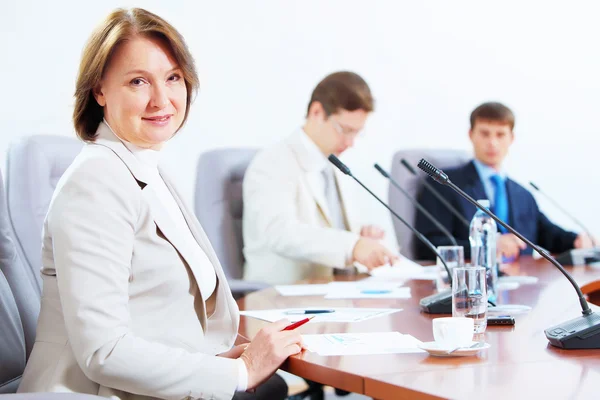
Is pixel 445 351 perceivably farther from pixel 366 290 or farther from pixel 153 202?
pixel 366 290

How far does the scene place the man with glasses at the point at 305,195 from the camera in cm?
275

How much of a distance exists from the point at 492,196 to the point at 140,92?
7.71ft

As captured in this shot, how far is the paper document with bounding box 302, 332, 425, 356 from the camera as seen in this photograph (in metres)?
1.36

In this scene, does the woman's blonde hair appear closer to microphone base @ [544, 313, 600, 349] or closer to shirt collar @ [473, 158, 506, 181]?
microphone base @ [544, 313, 600, 349]

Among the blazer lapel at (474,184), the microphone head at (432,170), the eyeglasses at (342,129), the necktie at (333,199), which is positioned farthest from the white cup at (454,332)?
the blazer lapel at (474,184)

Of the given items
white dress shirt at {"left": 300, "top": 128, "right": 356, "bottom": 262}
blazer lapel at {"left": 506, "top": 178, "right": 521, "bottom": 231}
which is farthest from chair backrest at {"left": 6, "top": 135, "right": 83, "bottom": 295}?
blazer lapel at {"left": 506, "top": 178, "right": 521, "bottom": 231}

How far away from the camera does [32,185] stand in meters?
2.04

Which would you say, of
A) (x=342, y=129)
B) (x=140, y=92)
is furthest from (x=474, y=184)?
(x=140, y=92)

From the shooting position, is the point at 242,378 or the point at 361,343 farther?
the point at 361,343

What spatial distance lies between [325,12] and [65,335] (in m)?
2.80

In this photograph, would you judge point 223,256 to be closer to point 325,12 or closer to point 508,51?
point 325,12

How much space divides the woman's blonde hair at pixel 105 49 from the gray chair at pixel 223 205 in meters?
1.38

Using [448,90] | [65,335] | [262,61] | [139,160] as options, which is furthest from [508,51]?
[65,335]

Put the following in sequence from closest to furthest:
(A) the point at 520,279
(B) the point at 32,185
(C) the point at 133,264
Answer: (C) the point at 133,264 < (B) the point at 32,185 < (A) the point at 520,279
